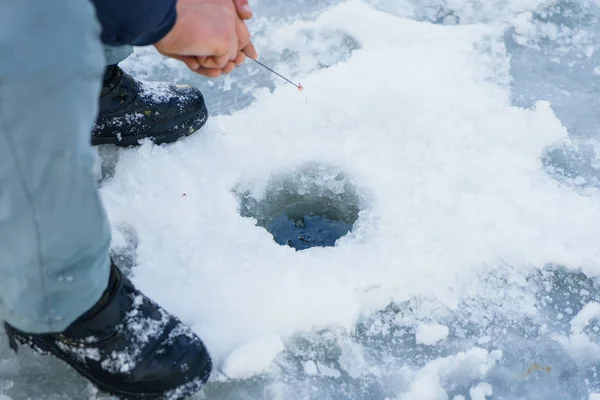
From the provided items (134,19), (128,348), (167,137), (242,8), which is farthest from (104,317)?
(242,8)

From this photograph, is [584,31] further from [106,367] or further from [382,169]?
[106,367]

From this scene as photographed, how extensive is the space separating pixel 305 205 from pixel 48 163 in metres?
0.98

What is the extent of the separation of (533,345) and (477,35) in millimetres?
1227

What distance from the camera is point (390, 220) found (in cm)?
159

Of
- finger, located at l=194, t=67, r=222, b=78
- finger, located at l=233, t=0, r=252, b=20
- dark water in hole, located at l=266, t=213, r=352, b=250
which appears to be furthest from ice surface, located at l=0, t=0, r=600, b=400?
finger, located at l=233, t=0, r=252, b=20

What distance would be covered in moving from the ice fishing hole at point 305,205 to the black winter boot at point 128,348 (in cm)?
49

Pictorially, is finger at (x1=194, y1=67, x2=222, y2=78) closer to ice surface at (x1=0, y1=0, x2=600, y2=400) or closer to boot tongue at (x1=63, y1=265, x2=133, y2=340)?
ice surface at (x1=0, y1=0, x2=600, y2=400)

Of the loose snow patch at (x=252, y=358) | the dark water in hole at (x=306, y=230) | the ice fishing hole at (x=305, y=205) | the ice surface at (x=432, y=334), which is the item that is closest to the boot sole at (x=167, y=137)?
the ice fishing hole at (x=305, y=205)

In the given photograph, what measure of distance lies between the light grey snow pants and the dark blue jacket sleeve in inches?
13.2

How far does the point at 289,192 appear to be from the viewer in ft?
5.73

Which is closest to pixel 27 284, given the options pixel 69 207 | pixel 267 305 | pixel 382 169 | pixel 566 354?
pixel 69 207

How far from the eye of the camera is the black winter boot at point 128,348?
47.3 inches

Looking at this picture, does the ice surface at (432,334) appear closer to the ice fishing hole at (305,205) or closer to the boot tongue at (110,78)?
the ice fishing hole at (305,205)

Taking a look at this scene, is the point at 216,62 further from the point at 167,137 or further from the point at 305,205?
the point at 305,205
